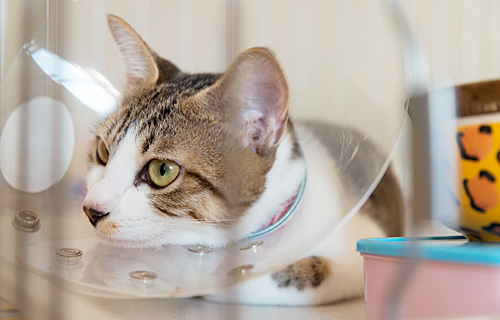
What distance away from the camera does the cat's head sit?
0.45 metres

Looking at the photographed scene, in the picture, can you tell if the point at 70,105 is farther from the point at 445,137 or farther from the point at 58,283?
the point at 445,137

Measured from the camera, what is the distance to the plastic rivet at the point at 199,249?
494 mm

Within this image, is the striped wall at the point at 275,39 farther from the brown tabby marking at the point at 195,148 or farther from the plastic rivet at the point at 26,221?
the plastic rivet at the point at 26,221

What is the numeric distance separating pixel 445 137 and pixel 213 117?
25 centimetres

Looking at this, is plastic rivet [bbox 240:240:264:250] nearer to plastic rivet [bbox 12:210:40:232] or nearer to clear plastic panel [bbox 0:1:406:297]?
clear plastic panel [bbox 0:1:406:297]

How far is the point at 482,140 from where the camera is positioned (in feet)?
1.55

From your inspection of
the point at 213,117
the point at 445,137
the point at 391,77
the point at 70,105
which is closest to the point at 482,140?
the point at 445,137

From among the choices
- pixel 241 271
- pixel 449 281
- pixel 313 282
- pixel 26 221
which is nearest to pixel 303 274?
pixel 313 282

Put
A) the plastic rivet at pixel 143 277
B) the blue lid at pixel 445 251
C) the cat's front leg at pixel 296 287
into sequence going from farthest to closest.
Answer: the cat's front leg at pixel 296 287, the plastic rivet at pixel 143 277, the blue lid at pixel 445 251

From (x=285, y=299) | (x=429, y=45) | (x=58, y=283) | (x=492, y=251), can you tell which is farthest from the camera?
(x=429, y=45)

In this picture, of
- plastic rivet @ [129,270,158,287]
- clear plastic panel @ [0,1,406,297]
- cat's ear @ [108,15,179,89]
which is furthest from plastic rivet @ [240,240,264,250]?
cat's ear @ [108,15,179,89]

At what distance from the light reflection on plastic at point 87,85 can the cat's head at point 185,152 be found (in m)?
0.01

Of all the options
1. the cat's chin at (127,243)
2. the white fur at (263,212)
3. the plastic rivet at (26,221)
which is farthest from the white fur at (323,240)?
the plastic rivet at (26,221)

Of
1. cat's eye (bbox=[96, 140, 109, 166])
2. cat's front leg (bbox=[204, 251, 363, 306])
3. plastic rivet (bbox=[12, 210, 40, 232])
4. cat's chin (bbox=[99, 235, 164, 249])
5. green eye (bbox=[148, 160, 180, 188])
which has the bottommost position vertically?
cat's front leg (bbox=[204, 251, 363, 306])
